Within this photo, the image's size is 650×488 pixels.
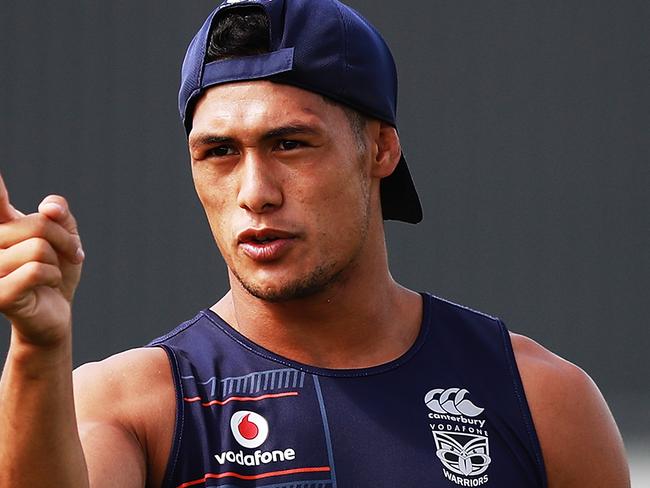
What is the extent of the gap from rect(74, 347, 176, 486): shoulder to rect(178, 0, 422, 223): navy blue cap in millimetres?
601

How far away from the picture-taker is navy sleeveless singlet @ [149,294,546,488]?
2.81 metres

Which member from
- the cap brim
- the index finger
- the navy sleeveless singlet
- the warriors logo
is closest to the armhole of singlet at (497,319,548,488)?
the navy sleeveless singlet

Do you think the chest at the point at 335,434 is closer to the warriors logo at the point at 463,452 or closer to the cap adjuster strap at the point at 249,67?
the warriors logo at the point at 463,452

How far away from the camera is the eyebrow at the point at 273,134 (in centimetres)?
288

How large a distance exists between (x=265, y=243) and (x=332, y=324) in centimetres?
31

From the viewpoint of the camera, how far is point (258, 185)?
2848 millimetres

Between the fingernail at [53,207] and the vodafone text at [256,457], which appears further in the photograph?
the vodafone text at [256,457]

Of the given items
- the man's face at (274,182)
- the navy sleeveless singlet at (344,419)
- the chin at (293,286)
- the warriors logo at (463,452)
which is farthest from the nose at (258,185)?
the warriors logo at (463,452)

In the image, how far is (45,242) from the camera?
6.81ft

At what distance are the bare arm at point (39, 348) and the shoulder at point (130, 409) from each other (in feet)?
0.99

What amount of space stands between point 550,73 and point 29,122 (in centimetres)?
349

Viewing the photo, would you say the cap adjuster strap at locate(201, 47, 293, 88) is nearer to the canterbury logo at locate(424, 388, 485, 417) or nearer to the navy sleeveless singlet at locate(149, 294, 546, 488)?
the navy sleeveless singlet at locate(149, 294, 546, 488)

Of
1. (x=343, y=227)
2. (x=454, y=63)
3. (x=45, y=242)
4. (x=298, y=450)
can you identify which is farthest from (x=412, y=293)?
(x=454, y=63)

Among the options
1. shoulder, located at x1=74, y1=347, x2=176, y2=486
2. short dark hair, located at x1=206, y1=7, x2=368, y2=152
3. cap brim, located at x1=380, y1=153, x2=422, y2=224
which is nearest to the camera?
shoulder, located at x1=74, y1=347, x2=176, y2=486
